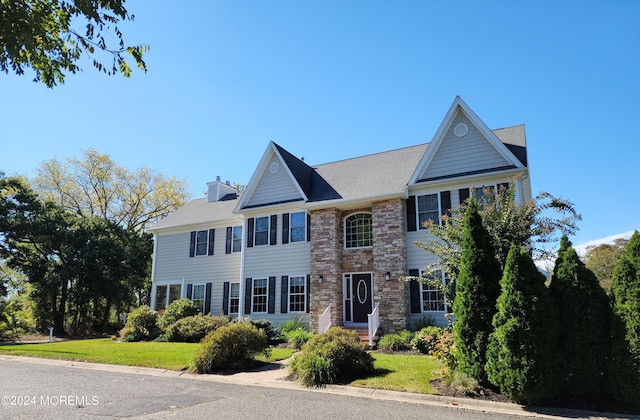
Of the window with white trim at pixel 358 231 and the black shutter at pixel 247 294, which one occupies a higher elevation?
the window with white trim at pixel 358 231

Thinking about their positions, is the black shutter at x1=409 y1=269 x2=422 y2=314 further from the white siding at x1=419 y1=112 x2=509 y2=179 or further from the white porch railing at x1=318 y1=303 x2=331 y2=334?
the white siding at x1=419 y1=112 x2=509 y2=179

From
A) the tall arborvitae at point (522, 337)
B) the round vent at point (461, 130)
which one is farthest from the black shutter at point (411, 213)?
the tall arborvitae at point (522, 337)

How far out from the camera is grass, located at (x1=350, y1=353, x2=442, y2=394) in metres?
8.63

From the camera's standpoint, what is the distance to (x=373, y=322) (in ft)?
50.4

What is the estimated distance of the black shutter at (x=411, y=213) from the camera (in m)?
16.8

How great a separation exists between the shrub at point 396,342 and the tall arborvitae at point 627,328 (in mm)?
7342

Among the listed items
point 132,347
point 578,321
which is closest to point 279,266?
point 132,347

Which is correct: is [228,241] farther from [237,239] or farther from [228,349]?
[228,349]

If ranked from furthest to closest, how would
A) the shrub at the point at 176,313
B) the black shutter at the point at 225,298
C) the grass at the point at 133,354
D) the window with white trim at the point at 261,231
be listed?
the black shutter at the point at 225,298
the window with white trim at the point at 261,231
the shrub at the point at 176,313
the grass at the point at 133,354

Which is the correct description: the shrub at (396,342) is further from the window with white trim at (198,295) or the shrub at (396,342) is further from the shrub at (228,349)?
the window with white trim at (198,295)

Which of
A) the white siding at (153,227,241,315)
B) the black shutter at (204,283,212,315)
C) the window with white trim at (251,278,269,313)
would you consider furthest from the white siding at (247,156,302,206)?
the black shutter at (204,283,212,315)

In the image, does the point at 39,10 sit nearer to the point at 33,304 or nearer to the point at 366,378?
the point at 366,378

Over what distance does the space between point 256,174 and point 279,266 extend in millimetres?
4849

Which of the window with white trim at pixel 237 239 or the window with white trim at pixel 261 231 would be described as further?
the window with white trim at pixel 237 239
